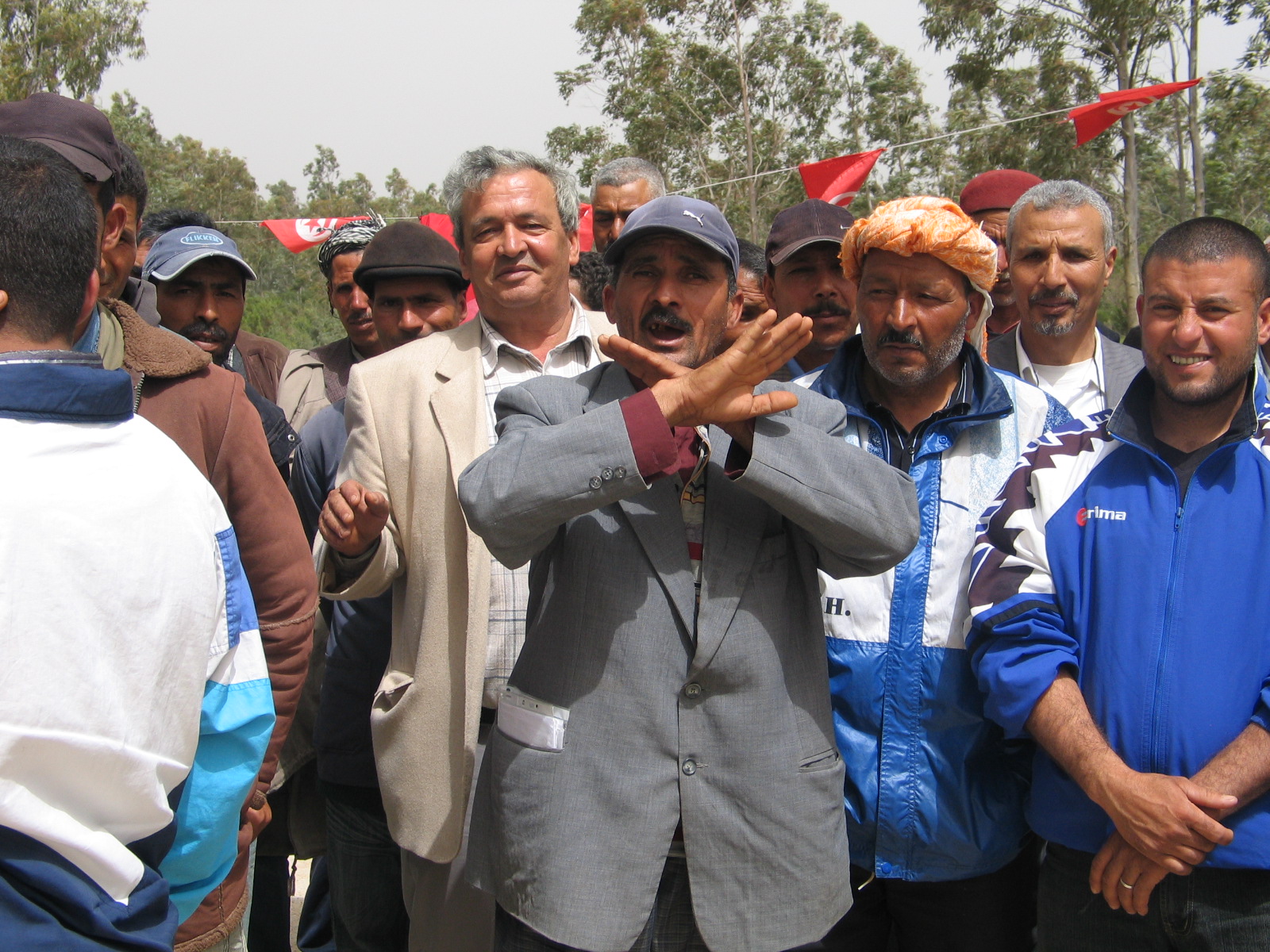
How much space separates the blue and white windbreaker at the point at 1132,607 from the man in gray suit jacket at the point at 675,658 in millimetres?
442

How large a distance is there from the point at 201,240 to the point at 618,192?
1.69m

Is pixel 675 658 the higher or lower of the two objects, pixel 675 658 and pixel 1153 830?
the higher

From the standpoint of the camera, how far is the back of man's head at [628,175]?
4.54 m

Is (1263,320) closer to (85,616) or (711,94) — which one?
(85,616)

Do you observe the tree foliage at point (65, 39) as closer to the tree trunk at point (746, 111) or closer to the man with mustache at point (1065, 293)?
the tree trunk at point (746, 111)

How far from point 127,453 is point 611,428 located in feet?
2.38

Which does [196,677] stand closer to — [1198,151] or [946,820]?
[946,820]

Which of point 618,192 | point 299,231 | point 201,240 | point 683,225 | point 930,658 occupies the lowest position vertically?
point 930,658

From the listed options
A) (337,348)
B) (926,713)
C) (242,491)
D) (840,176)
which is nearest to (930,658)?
(926,713)

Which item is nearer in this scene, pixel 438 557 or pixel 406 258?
pixel 438 557

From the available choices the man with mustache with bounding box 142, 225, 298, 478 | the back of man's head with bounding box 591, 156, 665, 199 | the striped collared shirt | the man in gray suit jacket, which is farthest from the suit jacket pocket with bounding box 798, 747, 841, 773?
the back of man's head with bounding box 591, 156, 665, 199

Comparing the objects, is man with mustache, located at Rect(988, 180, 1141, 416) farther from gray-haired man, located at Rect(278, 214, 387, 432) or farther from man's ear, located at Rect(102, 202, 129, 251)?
man's ear, located at Rect(102, 202, 129, 251)

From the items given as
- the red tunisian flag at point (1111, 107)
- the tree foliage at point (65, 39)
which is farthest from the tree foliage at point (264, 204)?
the red tunisian flag at point (1111, 107)

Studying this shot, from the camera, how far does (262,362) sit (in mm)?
4980
